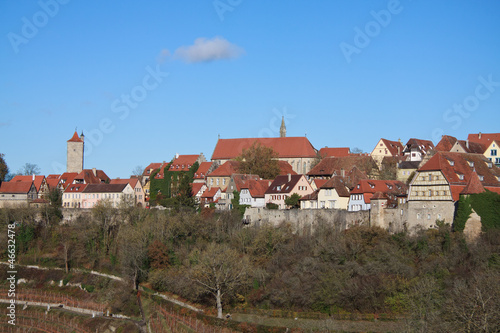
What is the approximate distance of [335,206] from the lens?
57531mm

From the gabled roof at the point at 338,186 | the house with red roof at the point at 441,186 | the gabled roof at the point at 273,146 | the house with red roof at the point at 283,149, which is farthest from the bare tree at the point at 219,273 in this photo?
the gabled roof at the point at 273,146

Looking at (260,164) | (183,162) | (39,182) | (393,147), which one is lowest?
(39,182)

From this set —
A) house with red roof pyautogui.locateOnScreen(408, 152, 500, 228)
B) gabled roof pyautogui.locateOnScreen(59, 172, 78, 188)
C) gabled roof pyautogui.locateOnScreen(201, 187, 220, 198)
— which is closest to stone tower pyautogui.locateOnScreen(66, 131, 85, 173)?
gabled roof pyautogui.locateOnScreen(59, 172, 78, 188)

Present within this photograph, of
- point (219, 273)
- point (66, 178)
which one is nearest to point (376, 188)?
point (219, 273)

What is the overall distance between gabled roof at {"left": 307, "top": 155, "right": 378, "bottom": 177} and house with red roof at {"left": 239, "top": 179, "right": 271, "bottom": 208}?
22.8ft

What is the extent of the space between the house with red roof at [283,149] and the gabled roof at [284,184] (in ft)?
51.4

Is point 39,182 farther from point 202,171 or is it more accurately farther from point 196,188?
point 196,188

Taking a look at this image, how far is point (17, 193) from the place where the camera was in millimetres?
80812

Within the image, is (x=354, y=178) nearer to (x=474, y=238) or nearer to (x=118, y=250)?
(x=474, y=238)

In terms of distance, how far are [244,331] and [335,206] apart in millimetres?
20399

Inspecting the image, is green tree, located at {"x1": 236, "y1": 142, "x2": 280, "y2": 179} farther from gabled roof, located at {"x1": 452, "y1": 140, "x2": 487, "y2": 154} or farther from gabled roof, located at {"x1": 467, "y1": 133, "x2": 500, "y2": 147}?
gabled roof, located at {"x1": 467, "y1": 133, "x2": 500, "y2": 147}

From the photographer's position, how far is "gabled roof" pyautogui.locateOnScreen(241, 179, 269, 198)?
64125 millimetres

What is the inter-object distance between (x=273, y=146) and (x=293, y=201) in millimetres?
23624

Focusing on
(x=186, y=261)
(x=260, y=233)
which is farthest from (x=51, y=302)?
(x=260, y=233)
